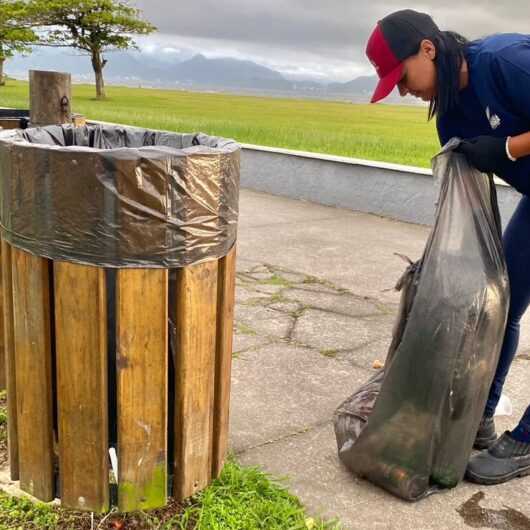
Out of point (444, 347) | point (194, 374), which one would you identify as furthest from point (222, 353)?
point (444, 347)

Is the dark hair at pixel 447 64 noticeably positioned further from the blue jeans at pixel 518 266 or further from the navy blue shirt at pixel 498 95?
the blue jeans at pixel 518 266

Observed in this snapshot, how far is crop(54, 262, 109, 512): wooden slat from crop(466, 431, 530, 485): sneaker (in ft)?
4.61

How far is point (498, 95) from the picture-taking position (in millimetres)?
2135

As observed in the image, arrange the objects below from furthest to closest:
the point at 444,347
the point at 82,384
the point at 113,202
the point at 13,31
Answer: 1. the point at 13,31
2. the point at 444,347
3. the point at 82,384
4. the point at 113,202

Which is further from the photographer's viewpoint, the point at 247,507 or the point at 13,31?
the point at 13,31

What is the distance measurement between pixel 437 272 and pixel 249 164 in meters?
→ 7.18

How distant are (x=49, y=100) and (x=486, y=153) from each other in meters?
3.17

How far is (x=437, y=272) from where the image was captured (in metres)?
2.26

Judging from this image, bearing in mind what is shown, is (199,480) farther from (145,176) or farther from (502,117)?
(502,117)

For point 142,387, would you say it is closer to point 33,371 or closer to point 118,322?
point 118,322

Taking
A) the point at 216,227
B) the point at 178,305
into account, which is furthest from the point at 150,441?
the point at 216,227

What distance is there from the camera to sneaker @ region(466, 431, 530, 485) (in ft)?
8.18

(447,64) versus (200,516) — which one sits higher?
(447,64)

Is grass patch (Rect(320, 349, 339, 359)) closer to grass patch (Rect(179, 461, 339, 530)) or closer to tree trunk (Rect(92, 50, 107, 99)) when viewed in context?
grass patch (Rect(179, 461, 339, 530))
